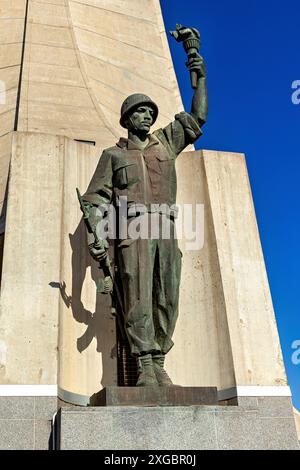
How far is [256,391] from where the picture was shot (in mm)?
7512

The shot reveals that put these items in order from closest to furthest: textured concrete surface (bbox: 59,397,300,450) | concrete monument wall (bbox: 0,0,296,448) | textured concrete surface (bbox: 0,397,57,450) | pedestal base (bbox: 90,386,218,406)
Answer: textured concrete surface (bbox: 59,397,300,450)
pedestal base (bbox: 90,386,218,406)
textured concrete surface (bbox: 0,397,57,450)
concrete monument wall (bbox: 0,0,296,448)

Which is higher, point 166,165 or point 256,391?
point 166,165

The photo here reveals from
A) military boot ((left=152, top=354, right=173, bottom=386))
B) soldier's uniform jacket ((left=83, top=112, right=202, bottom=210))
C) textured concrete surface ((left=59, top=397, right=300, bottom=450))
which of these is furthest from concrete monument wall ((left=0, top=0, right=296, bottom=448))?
military boot ((left=152, top=354, right=173, bottom=386))

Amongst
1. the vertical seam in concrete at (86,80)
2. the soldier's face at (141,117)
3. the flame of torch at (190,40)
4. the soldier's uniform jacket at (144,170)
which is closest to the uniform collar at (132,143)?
the soldier's uniform jacket at (144,170)

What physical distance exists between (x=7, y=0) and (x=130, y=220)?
821cm

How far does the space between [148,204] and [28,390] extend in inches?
91.8

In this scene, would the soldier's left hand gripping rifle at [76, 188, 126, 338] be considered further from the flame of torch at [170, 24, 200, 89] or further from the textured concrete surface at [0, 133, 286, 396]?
the flame of torch at [170, 24, 200, 89]

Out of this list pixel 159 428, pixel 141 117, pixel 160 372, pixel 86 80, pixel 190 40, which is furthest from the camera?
pixel 86 80

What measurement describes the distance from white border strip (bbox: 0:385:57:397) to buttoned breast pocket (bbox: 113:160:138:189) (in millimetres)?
2298

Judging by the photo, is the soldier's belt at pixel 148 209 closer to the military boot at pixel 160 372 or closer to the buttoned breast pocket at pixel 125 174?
the buttoned breast pocket at pixel 125 174

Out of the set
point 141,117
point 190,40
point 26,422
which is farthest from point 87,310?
point 190,40

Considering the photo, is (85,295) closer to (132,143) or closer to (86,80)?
(132,143)

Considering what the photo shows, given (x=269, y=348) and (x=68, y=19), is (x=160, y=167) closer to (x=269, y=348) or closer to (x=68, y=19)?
(x=269, y=348)

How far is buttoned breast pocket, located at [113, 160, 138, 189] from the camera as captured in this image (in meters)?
7.43
